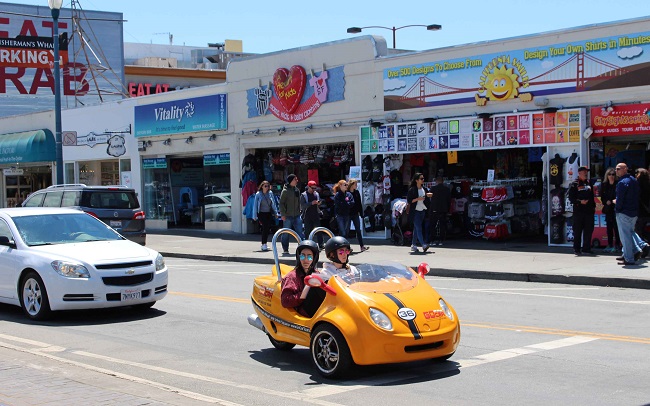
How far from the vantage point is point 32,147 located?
120 feet

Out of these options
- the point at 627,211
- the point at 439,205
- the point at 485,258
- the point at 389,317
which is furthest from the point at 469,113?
the point at 389,317

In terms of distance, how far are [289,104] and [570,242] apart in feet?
32.4

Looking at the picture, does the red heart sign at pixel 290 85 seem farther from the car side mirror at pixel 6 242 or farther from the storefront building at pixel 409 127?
the car side mirror at pixel 6 242

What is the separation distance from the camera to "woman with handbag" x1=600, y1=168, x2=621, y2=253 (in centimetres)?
1694

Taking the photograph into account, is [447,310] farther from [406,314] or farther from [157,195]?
[157,195]

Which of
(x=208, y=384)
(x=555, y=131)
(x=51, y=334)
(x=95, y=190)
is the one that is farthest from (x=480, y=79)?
(x=208, y=384)

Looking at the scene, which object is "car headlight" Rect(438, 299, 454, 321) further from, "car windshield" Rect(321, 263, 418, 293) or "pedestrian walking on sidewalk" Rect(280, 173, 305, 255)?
"pedestrian walking on sidewalk" Rect(280, 173, 305, 255)

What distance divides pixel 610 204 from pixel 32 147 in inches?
1072

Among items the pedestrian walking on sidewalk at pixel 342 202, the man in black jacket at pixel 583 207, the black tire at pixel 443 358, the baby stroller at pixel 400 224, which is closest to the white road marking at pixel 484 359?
the black tire at pixel 443 358

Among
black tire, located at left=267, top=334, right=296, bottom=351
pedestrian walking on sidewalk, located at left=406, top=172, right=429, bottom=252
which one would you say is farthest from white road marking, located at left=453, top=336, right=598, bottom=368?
pedestrian walking on sidewalk, located at left=406, top=172, right=429, bottom=252

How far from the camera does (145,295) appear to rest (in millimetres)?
11664

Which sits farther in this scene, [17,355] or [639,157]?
[639,157]

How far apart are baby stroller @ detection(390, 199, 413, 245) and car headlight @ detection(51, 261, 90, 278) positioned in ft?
37.5

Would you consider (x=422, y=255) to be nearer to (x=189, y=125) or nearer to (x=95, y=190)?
(x=95, y=190)
